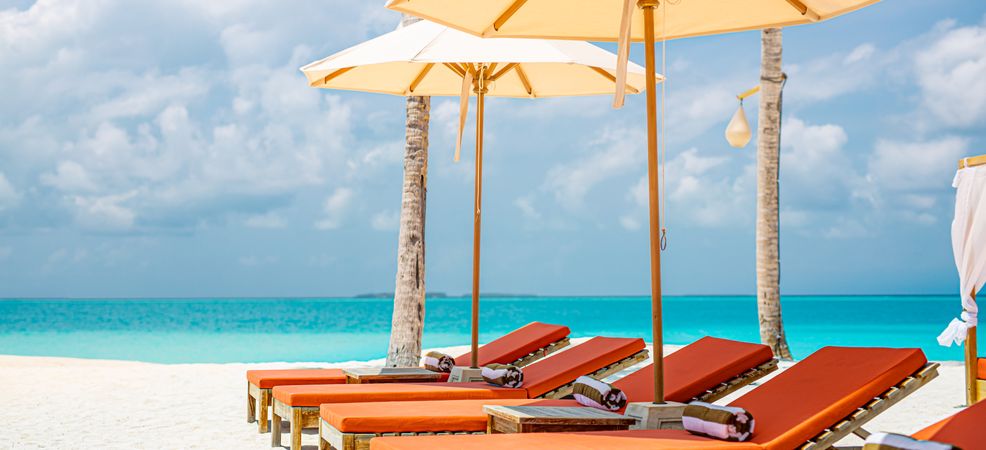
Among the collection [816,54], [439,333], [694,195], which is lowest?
[439,333]

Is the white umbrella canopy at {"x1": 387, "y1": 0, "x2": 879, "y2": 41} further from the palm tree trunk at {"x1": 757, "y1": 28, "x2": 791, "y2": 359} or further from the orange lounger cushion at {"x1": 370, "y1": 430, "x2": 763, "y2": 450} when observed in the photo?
the palm tree trunk at {"x1": 757, "y1": 28, "x2": 791, "y2": 359}

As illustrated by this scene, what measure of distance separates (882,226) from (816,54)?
11880mm

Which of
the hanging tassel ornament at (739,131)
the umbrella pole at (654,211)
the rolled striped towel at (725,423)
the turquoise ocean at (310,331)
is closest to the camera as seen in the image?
the rolled striped towel at (725,423)

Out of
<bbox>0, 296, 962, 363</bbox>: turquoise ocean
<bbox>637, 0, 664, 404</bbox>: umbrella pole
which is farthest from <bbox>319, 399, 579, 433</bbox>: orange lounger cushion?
<bbox>0, 296, 962, 363</bbox>: turquoise ocean

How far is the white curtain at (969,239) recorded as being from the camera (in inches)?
233

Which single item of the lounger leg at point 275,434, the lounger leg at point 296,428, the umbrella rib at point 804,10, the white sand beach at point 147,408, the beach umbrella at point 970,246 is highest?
the umbrella rib at point 804,10

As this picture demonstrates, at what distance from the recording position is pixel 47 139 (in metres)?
40.2

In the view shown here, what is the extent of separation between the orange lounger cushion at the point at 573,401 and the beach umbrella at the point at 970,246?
6.37ft

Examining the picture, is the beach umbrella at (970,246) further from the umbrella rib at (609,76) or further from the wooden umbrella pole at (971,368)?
the umbrella rib at (609,76)

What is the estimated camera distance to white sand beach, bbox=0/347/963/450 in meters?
5.73

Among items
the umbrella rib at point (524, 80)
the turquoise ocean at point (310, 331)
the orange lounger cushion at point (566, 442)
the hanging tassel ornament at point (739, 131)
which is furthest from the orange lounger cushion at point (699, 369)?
the turquoise ocean at point (310, 331)

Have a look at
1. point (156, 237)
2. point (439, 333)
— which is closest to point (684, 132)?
point (439, 333)

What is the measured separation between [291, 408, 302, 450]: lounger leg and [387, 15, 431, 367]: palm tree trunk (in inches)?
147

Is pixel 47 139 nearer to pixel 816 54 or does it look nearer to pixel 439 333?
pixel 439 333
